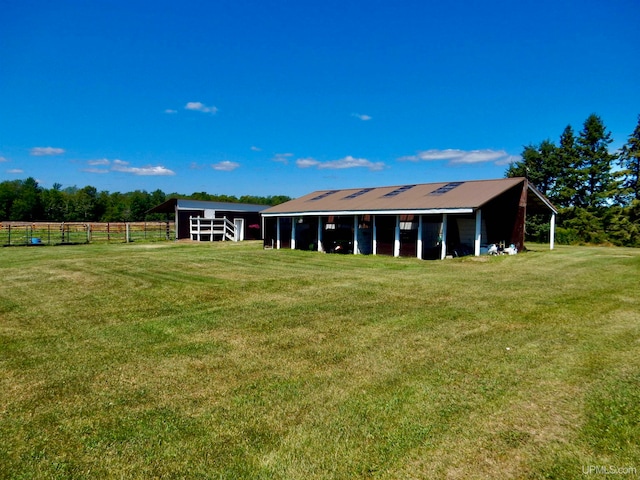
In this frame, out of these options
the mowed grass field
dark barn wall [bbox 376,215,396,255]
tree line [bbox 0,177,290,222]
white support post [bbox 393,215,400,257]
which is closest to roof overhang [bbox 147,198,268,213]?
dark barn wall [bbox 376,215,396,255]

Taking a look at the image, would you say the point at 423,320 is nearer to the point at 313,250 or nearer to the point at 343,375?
the point at 343,375

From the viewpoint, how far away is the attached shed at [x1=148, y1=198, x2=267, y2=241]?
32.1 metres

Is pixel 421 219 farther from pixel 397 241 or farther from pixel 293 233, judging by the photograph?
pixel 293 233

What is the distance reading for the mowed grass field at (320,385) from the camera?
290 cm

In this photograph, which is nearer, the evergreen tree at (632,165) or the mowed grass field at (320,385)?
the mowed grass field at (320,385)

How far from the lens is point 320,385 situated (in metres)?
4.19

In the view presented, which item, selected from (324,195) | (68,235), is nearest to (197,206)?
(68,235)

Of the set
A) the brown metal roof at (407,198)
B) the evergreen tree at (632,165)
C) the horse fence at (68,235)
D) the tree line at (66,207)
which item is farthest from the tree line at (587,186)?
the tree line at (66,207)

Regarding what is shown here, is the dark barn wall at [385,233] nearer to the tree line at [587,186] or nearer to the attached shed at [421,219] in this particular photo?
the attached shed at [421,219]

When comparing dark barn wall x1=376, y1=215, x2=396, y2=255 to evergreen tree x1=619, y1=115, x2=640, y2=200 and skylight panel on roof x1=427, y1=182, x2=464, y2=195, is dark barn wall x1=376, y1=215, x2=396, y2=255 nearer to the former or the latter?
skylight panel on roof x1=427, y1=182, x2=464, y2=195

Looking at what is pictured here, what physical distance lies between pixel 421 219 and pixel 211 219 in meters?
19.6

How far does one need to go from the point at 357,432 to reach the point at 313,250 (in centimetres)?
1858

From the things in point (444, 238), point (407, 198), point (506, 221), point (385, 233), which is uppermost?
point (407, 198)

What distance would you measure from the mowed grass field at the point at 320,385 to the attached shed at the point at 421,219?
8813 millimetres
